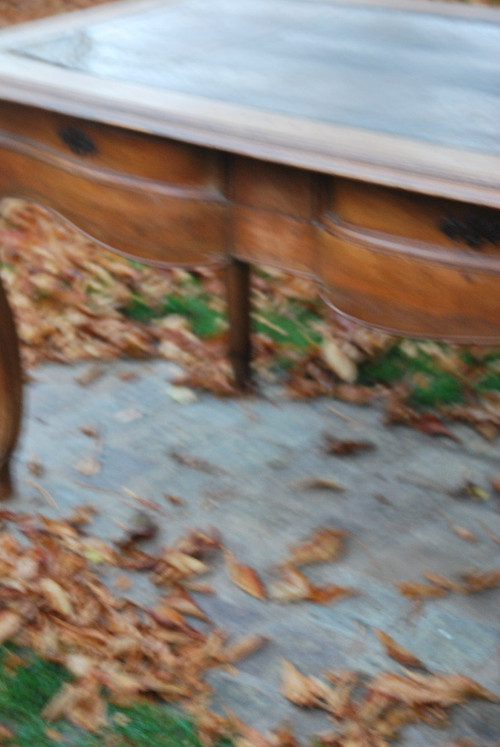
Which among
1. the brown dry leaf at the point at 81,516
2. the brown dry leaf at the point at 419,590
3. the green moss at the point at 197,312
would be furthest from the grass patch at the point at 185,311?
the brown dry leaf at the point at 419,590

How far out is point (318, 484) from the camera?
2.44m

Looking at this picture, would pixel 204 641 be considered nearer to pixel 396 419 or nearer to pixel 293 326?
pixel 396 419

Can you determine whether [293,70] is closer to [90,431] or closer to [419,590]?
[419,590]

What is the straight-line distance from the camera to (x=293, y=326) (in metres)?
3.13

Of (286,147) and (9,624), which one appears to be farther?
(9,624)

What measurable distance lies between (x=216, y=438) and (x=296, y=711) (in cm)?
93

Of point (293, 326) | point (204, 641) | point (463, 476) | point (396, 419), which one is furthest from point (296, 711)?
point (293, 326)

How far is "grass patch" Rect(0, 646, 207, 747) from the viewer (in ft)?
5.78

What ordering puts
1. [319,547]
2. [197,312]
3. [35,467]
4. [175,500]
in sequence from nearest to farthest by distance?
[319,547], [175,500], [35,467], [197,312]

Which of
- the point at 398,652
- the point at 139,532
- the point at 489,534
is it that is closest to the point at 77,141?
the point at 139,532

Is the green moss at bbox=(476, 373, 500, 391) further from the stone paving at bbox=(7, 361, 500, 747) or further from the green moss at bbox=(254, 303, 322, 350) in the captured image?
the green moss at bbox=(254, 303, 322, 350)

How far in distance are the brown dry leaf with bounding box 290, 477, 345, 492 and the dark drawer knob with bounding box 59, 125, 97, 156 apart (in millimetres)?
1028

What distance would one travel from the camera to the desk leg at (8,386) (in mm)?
2156

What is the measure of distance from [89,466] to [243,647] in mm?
734
